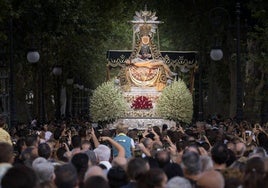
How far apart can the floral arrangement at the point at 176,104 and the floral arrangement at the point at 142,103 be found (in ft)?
2.69

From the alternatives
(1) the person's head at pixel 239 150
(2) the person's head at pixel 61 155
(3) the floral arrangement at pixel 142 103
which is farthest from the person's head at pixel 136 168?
(3) the floral arrangement at pixel 142 103

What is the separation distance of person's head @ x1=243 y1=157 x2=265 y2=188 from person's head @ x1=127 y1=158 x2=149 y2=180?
121 centimetres

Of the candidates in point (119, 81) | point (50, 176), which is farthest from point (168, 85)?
point (50, 176)

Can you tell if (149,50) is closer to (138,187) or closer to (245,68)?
(245,68)

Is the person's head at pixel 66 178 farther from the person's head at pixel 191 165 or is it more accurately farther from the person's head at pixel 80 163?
the person's head at pixel 80 163

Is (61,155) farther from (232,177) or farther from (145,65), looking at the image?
(145,65)

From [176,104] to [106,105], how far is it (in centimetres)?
278

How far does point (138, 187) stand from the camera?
9781 mm

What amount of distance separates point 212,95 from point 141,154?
40.4 metres

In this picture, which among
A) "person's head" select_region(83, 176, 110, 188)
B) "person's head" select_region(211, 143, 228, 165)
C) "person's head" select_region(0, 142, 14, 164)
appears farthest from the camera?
"person's head" select_region(211, 143, 228, 165)

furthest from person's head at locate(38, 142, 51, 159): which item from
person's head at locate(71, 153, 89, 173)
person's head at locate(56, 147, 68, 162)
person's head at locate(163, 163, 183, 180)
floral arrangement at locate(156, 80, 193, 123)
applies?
floral arrangement at locate(156, 80, 193, 123)

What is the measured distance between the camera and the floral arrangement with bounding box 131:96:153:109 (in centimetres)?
3753

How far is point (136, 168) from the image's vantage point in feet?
35.5

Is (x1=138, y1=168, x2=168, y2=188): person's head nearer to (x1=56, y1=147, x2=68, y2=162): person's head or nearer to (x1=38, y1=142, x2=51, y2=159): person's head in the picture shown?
(x1=38, y1=142, x2=51, y2=159): person's head
